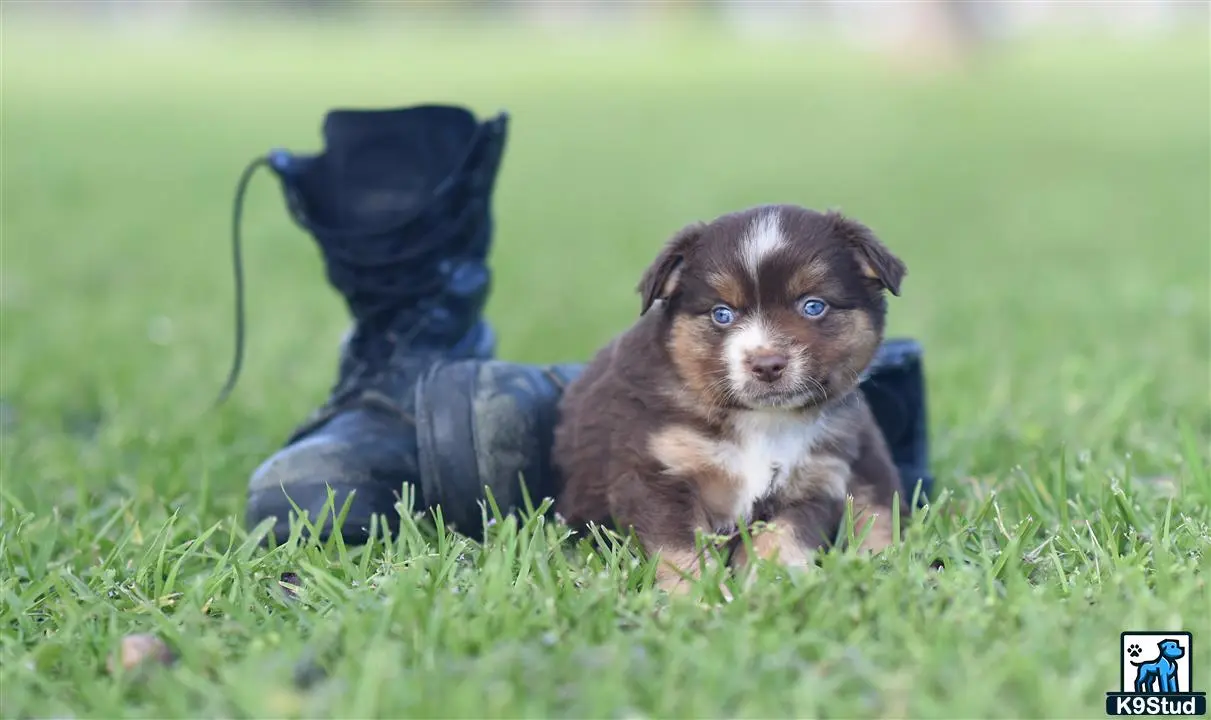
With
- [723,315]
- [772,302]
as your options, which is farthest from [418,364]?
[772,302]

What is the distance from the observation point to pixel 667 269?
372 cm

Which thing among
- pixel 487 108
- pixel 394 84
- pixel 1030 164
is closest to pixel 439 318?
pixel 1030 164

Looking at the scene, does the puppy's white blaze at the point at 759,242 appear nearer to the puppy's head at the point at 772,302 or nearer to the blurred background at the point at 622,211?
the puppy's head at the point at 772,302

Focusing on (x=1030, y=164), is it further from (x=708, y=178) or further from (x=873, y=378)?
(x=873, y=378)

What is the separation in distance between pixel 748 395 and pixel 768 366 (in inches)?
4.6

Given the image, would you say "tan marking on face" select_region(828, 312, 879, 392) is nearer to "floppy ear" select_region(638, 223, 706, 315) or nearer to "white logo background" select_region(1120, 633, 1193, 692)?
"floppy ear" select_region(638, 223, 706, 315)

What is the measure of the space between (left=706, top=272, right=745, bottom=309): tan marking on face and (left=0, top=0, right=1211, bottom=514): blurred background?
1.62 m

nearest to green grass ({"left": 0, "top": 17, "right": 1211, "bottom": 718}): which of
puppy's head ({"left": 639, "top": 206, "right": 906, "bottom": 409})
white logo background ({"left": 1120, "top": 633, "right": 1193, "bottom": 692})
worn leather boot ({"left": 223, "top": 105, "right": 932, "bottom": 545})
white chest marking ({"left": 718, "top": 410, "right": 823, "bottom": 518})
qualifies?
white logo background ({"left": 1120, "top": 633, "right": 1193, "bottom": 692})

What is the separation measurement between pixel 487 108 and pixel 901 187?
8.41 meters

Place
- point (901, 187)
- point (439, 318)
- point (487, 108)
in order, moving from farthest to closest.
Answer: point (487, 108) → point (901, 187) → point (439, 318)

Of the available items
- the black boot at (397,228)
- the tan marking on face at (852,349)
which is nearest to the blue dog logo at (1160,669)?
the tan marking on face at (852,349)

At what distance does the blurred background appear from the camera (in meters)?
5.96

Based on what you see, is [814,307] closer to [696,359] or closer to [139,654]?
[696,359]

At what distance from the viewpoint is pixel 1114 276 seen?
31.2ft
